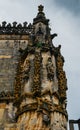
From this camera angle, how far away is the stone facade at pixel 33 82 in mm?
11898

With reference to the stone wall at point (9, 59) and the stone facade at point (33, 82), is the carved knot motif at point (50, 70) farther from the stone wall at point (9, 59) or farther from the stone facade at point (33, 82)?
the stone wall at point (9, 59)

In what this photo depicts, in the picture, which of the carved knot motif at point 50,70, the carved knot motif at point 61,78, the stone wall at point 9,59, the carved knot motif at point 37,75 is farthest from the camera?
the stone wall at point 9,59

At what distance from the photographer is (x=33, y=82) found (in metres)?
12.9

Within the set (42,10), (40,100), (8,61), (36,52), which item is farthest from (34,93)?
(42,10)

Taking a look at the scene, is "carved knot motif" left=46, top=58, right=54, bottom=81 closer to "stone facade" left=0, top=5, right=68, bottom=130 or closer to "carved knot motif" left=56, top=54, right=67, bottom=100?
"stone facade" left=0, top=5, right=68, bottom=130

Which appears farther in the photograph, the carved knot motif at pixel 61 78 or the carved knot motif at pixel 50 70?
the carved knot motif at pixel 50 70

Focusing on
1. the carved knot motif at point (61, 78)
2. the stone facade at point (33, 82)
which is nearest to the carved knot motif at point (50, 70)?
the stone facade at point (33, 82)

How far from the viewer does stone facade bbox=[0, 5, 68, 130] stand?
11.9 meters

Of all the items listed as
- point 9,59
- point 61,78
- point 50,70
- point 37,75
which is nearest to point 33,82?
point 37,75

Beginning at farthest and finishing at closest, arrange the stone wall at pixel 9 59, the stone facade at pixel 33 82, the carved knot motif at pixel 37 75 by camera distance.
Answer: the stone wall at pixel 9 59 → the carved knot motif at pixel 37 75 → the stone facade at pixel 33 82

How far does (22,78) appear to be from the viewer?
13.6 meters

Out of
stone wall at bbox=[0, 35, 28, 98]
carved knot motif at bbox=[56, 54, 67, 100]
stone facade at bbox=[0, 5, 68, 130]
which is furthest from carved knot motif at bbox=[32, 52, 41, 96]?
stone wall at bbox=[0, 35, 28, 98]

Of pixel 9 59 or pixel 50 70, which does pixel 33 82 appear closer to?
pixel 50 70

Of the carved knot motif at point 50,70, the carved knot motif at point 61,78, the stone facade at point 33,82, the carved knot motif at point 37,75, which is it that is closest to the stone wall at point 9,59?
the stone facade at point 33,82
